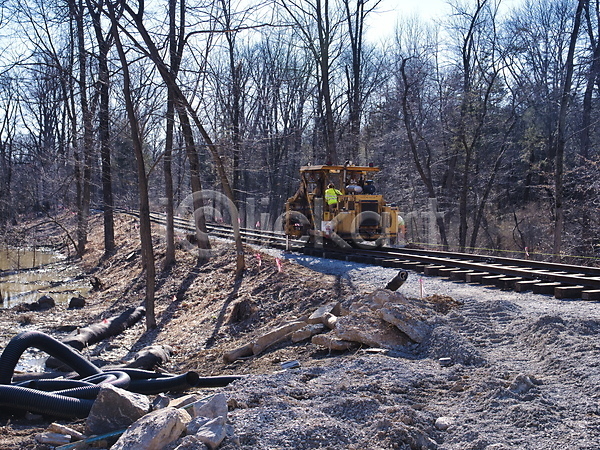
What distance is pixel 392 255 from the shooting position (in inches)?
631

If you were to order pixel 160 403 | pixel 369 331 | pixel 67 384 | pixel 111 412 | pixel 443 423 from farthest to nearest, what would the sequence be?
pixel 369 331 → pixel 67 384 → pixel 160 403 → pixel 111 412 → pixel 443 423

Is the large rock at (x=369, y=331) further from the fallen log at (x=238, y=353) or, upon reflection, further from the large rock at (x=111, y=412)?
the large rock at (x=111, y=412)

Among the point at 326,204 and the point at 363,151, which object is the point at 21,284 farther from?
the point at 363,151

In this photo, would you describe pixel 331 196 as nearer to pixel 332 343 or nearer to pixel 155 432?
pixel 332 343

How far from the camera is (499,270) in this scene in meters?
12.0

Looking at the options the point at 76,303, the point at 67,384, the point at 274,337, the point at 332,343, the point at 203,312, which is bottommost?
the point at 76,303

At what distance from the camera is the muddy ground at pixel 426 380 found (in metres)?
4.43

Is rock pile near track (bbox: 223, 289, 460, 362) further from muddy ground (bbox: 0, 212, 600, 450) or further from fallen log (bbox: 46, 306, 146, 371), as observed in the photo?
fallen log (bbox: 46, 306, 146, 371)

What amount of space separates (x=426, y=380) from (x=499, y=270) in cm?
682

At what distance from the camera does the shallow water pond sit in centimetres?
2058

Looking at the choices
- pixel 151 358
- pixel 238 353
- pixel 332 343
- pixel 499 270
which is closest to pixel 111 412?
pixel 332 343

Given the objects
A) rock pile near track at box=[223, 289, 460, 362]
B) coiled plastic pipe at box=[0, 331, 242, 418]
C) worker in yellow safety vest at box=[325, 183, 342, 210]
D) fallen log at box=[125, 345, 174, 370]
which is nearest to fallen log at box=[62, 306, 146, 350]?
fallen log at box=[125, 345, 174, 370]

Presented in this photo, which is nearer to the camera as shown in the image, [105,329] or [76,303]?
[105,329]

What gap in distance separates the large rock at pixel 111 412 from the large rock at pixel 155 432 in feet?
2.55
